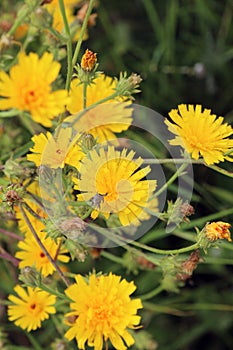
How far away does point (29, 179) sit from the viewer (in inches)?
45.3

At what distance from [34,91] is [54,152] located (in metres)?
0.15

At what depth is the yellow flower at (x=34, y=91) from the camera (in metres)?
1.08

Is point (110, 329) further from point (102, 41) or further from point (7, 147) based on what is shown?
point (102, 41)

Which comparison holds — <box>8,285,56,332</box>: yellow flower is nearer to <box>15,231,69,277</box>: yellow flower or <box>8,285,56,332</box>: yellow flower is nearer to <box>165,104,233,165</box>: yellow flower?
<box>15,231,69,277</box>: yellow flower

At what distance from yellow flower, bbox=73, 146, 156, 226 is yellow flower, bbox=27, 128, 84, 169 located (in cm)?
4

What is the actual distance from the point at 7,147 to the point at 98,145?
1.33 feet

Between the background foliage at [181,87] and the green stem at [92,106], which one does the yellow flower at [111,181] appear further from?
the background foliage at [181,87]

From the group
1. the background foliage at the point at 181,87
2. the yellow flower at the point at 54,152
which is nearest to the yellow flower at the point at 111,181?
the yellow flower at the point at 54,152

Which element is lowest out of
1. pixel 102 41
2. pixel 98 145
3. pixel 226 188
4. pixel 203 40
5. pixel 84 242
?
pixel 84 242

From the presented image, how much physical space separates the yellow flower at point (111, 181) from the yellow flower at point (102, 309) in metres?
0.14

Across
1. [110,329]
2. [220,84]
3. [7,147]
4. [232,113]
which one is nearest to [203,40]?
[220,84]

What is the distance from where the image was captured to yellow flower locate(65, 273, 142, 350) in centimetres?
105

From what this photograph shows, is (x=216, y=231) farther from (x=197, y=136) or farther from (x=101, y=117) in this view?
(x=101, y=117)

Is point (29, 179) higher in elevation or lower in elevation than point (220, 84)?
lower
